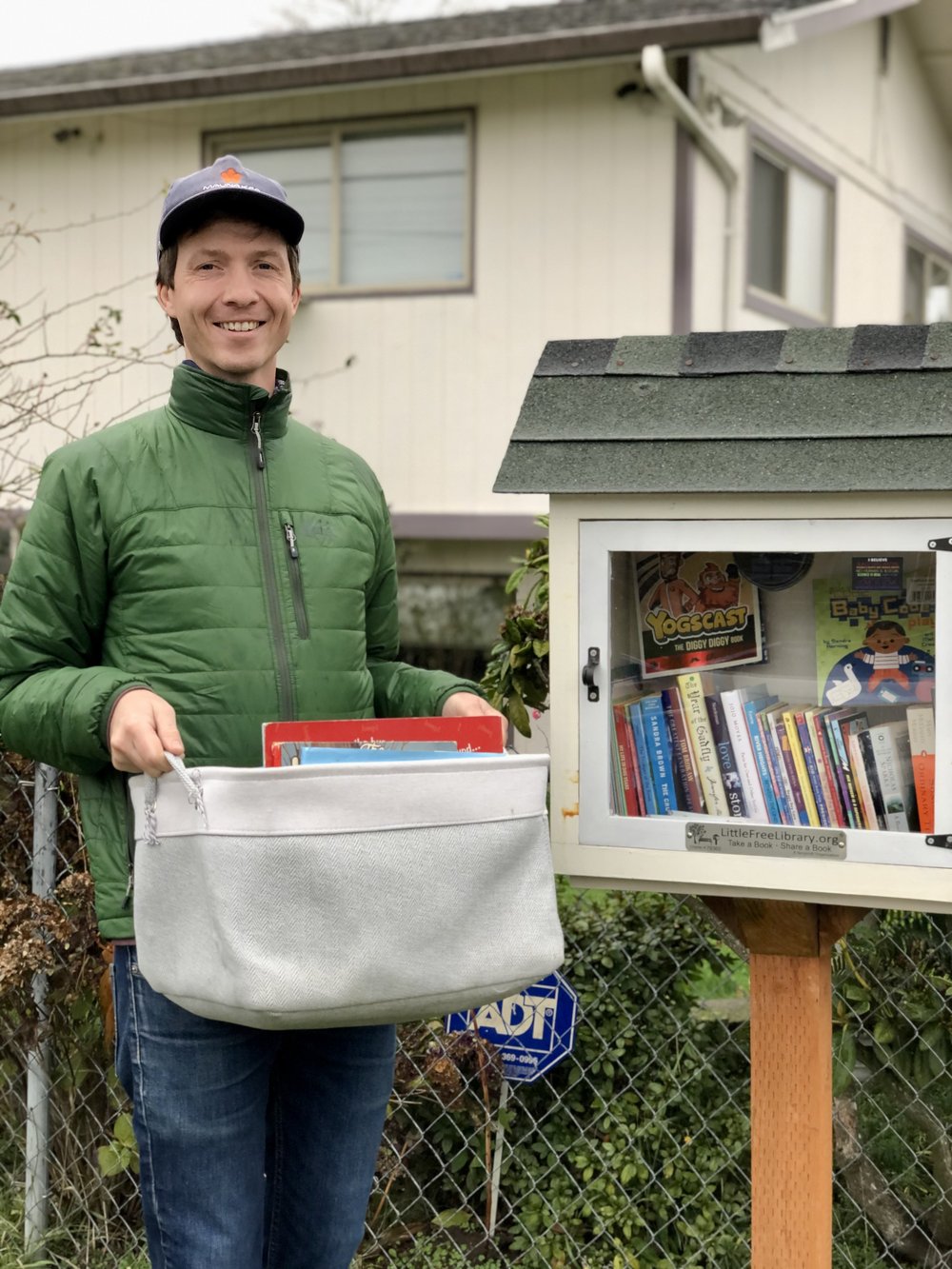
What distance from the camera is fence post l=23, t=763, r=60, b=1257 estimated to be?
108 inches

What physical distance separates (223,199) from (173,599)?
1.77ft

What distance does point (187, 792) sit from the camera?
161cm

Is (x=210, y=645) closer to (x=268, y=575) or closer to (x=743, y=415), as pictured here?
(x=268, y=575)

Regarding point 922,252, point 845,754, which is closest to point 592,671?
point 845,754

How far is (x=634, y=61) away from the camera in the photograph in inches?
306

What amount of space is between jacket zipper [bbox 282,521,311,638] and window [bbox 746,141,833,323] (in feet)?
23.5

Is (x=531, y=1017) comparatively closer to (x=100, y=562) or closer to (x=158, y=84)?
(x=100, y=562)

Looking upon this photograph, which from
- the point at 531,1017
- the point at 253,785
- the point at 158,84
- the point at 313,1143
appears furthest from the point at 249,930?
the point at 158,84

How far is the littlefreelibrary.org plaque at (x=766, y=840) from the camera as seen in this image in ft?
A: 6.35

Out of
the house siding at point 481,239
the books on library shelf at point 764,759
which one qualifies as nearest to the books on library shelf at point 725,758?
the books on library shelf at point 764,759

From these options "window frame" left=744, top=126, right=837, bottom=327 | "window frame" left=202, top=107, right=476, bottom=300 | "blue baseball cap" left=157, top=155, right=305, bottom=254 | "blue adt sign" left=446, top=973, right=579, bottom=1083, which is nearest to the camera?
"blue baseball cap" left=157, top=155, right=305, bottom=254

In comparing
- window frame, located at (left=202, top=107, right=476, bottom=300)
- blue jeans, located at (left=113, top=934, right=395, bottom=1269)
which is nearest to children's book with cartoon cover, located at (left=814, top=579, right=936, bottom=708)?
blue jeans, located at (left=113, top=934, right=395, bottom=1269)

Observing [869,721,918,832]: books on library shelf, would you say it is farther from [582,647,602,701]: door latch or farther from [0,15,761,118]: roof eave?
[0,15,761,118]: roof eave

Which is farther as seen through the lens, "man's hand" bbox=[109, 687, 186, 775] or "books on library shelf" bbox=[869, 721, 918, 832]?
"books on library shelf" bbox=[869, 721, 918, 832]
